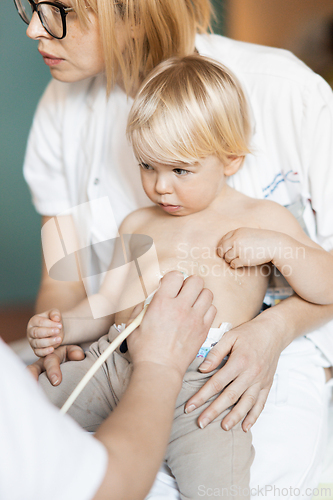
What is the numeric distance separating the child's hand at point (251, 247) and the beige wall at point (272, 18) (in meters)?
1.53

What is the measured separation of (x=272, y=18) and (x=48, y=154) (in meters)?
1.47

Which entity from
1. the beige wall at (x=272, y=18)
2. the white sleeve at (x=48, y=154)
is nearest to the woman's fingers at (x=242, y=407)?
the white sleeve at (x=48, y=154)

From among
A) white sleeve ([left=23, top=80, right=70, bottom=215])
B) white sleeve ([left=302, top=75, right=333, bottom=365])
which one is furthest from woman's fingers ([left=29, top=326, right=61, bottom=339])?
white sleeve ([left=302, top=75, right=333, bottom=365])

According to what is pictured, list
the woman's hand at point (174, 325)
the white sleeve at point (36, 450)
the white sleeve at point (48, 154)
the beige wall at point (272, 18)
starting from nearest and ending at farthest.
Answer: the white sleeve at point (36, 450)
the woman's hand at point (174, 325)
the white sleeve at point (48, 154)
the beige wall at point (272, 18)

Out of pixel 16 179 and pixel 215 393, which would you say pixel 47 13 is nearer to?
pixel 16 179

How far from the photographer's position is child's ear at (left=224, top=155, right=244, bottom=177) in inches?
32.6

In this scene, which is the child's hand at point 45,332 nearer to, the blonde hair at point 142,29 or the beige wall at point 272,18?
the blonde hair at point 142,29

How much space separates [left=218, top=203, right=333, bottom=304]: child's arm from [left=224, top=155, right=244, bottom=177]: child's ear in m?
0.14

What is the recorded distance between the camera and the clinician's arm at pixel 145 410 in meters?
0.34

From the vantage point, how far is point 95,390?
67 cm

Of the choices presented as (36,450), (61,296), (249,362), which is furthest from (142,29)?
(36,450)

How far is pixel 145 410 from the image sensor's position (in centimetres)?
45

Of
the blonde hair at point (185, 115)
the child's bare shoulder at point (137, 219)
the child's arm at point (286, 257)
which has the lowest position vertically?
the child's arm at point (286, 257)

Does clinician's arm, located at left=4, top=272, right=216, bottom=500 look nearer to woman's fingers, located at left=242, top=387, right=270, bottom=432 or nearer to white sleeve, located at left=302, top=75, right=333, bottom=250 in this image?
woman's fingers, located at left=242, top=387, right=270, bottom=432
